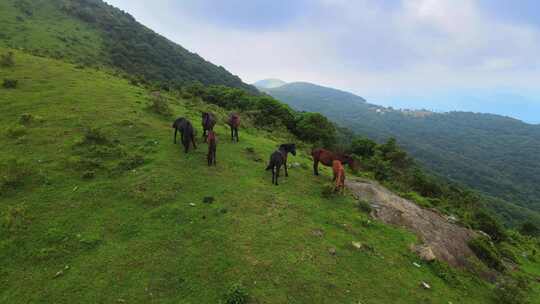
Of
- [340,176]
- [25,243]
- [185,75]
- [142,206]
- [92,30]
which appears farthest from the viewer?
[185,75]

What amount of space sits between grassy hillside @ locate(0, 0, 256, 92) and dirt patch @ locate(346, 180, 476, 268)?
32.0m

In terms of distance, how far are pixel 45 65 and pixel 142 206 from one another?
23515 mm

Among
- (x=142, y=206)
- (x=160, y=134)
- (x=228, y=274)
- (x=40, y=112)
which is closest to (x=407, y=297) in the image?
(x=228, y=274)

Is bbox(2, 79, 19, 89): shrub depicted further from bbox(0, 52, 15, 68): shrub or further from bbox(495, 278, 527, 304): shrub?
bbox(495, 278, 527, 304): shrub

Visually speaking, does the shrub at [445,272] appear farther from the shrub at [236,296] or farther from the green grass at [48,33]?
the green grass at [48,33]

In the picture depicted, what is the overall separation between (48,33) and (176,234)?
5843 cm

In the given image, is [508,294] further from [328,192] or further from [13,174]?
[13,174]

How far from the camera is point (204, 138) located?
54.3ft

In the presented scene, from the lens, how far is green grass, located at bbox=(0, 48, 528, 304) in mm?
7203

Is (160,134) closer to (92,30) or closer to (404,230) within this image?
(404,230)

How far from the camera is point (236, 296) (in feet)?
21.8

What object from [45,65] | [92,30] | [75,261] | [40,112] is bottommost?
[75,261]

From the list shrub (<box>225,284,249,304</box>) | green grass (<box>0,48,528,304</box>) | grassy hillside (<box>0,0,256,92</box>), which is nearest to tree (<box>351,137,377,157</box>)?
grassy hillside (<box>0,0,256,92</box>)

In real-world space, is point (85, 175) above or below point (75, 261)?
above
